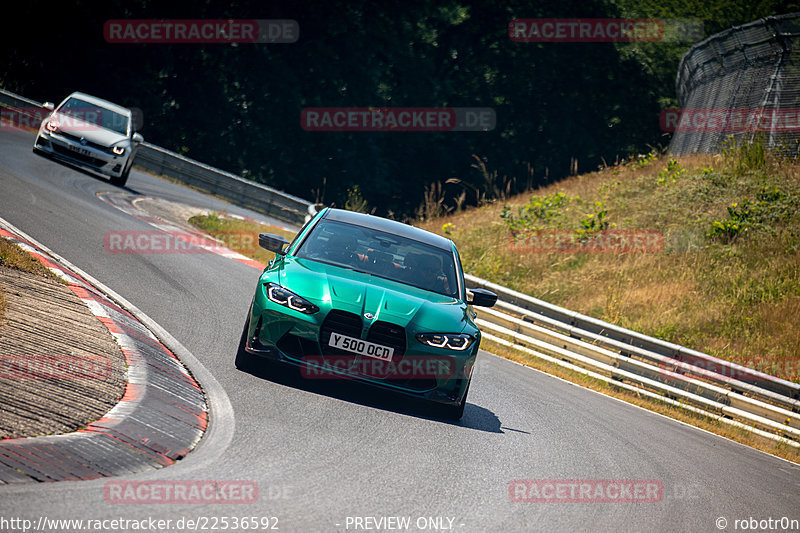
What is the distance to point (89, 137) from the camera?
1942 cm

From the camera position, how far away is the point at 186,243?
650 inches

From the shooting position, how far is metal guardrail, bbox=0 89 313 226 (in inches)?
1112

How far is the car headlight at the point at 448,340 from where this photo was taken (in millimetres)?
7418

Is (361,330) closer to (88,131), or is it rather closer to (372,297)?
(372,297)

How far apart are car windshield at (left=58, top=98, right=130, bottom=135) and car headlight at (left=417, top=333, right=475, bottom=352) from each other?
48.4 ft

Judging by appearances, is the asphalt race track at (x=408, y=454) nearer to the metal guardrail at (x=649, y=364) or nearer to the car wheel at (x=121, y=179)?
the metal guardrail at (x=649, y=364)

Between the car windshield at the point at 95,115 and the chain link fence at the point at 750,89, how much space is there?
576 inches

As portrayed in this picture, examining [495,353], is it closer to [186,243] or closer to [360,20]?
[186,243]

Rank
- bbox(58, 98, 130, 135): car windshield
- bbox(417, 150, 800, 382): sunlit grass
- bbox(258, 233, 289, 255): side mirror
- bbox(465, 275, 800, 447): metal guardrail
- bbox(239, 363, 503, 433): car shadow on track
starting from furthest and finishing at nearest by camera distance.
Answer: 1. bbox(58, 98, 130, 135): car windshield
2. bbox(417, 150, 800, 382): sunlit grass
3. bbox(465, 275, 800, 447): metal guardrail
4. bbox(258, 233, 289, 255): side mirror
5. bbox(239, 363, 503, 433): car shadow on track

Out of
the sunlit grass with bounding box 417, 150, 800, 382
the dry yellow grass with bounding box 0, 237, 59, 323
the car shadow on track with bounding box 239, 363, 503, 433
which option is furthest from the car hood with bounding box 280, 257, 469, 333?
the sunlit grass with bounding box 417, 150, 800, 382

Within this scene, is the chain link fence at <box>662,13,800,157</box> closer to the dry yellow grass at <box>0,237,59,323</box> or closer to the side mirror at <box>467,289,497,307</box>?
the side mirror at <box>467,289,497,307</box>

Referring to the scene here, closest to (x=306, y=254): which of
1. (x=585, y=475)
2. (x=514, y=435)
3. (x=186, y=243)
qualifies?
(x=514, y=435)

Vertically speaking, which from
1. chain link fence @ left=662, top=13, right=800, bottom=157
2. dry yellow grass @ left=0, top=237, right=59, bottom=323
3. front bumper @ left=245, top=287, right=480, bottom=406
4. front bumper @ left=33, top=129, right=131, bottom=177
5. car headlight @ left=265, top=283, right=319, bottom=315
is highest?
chain link fence @ left=662, top=13, right=800, bottom=157

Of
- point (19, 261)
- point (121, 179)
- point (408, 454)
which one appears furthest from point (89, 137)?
point (408, 454)
